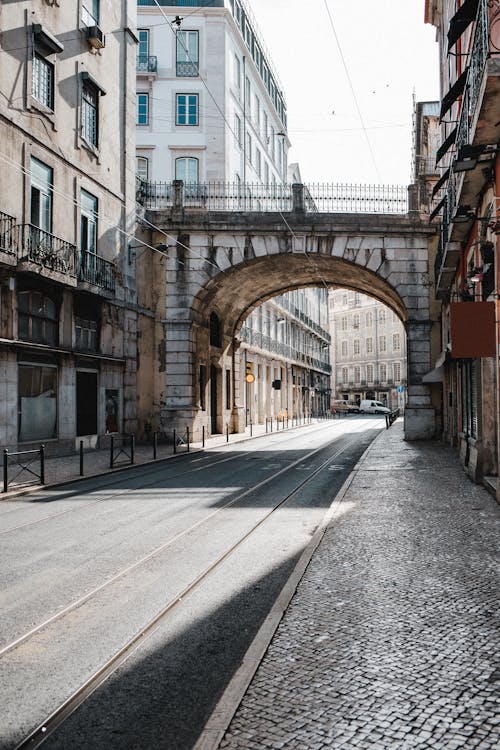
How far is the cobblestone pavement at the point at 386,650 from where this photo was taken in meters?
3.49

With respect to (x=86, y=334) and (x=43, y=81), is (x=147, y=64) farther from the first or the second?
(x=86, y=334)

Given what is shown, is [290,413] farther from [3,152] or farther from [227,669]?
[227,669]

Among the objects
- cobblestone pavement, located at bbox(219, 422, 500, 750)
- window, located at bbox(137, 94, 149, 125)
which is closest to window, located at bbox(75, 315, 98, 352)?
cobblestone pavement, located at bbox(219, 422, 500, 750)

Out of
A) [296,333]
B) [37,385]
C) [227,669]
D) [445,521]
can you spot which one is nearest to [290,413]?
[296,333]

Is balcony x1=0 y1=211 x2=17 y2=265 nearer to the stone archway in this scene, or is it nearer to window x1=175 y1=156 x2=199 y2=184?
the stone archway

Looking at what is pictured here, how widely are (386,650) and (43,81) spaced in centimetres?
1928

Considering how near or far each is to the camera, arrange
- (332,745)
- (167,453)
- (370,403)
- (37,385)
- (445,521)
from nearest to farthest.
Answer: (332,745)
(445,521)
(37,385)
(167,453)
(370,403)

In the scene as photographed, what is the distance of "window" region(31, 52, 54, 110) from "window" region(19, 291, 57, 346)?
5438 mm

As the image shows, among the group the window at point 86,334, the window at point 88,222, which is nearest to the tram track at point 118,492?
the window at point 86,334

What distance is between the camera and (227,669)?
438 cm

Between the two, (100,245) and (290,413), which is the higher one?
(100,245)

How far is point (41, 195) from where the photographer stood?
63.4 ft

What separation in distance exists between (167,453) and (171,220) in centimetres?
968

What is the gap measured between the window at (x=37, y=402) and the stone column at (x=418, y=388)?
1297 cm
